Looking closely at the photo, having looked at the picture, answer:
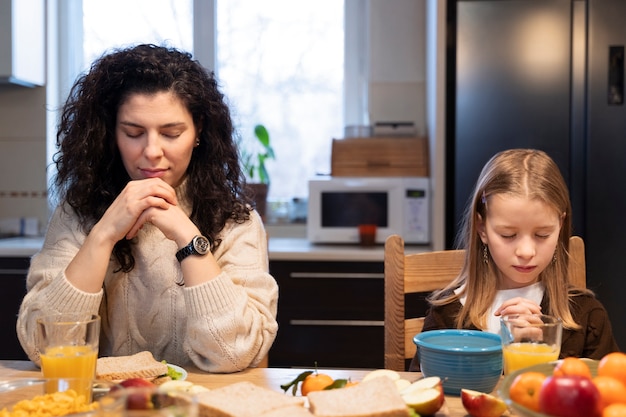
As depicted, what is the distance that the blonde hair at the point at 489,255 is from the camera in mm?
1505

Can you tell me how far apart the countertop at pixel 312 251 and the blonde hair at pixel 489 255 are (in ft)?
4.14

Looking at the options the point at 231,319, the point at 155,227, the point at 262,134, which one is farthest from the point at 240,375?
the point at 262,134

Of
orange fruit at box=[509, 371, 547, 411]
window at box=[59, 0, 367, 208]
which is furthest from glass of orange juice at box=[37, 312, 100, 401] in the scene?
window at box=[59, 0, 367, 208]

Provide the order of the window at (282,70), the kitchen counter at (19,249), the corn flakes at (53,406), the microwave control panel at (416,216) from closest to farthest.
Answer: the corn flakes at (53,406) → the kitchen counter at (19,249) → the microwave control panel at (416,216) → the window at (282,70)

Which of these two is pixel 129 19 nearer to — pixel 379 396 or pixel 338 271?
pixel 338 271

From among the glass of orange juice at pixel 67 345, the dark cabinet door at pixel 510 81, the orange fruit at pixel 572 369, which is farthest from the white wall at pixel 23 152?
the orange fruit at pixel 572 369

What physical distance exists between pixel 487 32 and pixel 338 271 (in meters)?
1.12

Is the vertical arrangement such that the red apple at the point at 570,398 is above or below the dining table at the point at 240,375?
above

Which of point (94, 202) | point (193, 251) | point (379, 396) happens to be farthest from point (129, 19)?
point (379, 396)

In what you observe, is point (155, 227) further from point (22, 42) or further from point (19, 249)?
point (22, 42)

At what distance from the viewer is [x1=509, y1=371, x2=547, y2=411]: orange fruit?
0.81 m

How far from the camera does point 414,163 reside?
10.7 ft

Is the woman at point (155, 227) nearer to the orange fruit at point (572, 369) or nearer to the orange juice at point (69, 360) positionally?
the orange juice at point (69, 360)

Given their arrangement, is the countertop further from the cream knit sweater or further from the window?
the cream knit sweater
